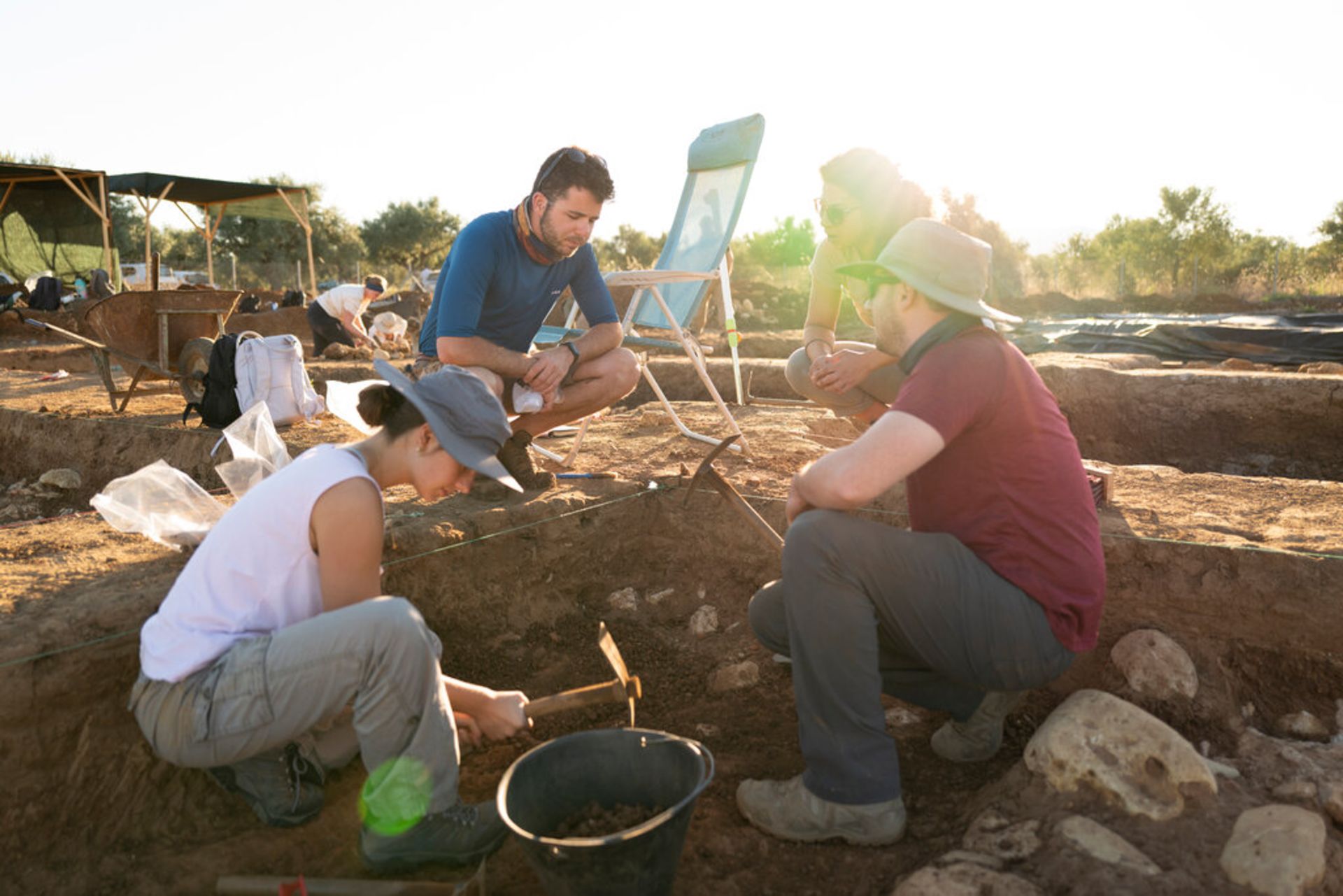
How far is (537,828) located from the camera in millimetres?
1882

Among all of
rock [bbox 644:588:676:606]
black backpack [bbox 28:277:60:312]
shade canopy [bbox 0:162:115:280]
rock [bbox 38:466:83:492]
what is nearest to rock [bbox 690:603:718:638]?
rock [bbox 644:588:676:606]

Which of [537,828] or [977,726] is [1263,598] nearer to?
[977,726]

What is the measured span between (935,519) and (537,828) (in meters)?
1.12

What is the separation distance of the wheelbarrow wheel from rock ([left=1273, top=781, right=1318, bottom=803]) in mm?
6602

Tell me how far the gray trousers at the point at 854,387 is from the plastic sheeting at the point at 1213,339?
263 inches

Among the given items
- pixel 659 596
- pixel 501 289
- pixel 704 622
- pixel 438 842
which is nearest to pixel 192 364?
pixel 501 289

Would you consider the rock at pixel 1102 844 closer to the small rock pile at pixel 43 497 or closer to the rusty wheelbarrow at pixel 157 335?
the small rock pile at pixel 43 497

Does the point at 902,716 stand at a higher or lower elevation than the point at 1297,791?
lower

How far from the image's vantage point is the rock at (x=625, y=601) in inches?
131

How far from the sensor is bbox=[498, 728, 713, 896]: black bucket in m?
1.60

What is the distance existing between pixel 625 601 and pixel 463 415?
157cm

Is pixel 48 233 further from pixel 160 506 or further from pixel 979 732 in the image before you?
pixel 979 732

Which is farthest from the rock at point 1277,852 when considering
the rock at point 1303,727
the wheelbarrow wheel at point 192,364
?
the wheelbarrow wheel at point 192,364

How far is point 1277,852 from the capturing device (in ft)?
5.48
